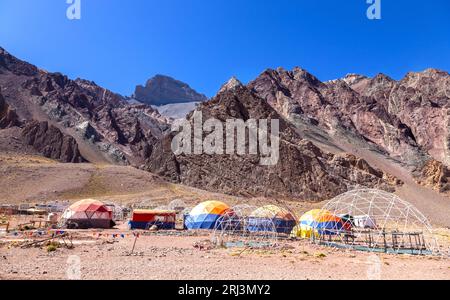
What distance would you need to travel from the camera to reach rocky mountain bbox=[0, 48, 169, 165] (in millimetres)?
147625

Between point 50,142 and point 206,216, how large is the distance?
98352 mm

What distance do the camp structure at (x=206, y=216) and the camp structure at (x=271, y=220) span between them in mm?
4060

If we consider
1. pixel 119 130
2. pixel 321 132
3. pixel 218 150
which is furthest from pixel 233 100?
pixel 119 130

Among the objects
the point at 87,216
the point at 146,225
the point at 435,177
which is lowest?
the point at 146,225

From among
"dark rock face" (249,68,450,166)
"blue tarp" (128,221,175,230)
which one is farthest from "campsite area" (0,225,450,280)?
"dark rock face" (249,68,450,166)

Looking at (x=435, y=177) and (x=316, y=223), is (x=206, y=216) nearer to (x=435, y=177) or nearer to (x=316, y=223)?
(x=316, y=223)

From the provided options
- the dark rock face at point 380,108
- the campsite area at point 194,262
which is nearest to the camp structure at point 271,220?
the campsite area at point 194,262

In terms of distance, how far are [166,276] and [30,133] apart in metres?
122

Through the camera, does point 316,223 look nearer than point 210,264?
No

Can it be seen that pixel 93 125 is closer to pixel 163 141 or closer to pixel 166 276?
pixel 163 141

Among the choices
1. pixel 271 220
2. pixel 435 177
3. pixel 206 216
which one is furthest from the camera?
pixel 435 177

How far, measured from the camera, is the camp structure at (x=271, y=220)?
33750mm

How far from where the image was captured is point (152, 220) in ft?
130

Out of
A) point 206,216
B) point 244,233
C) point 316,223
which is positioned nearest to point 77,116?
point 206,216
